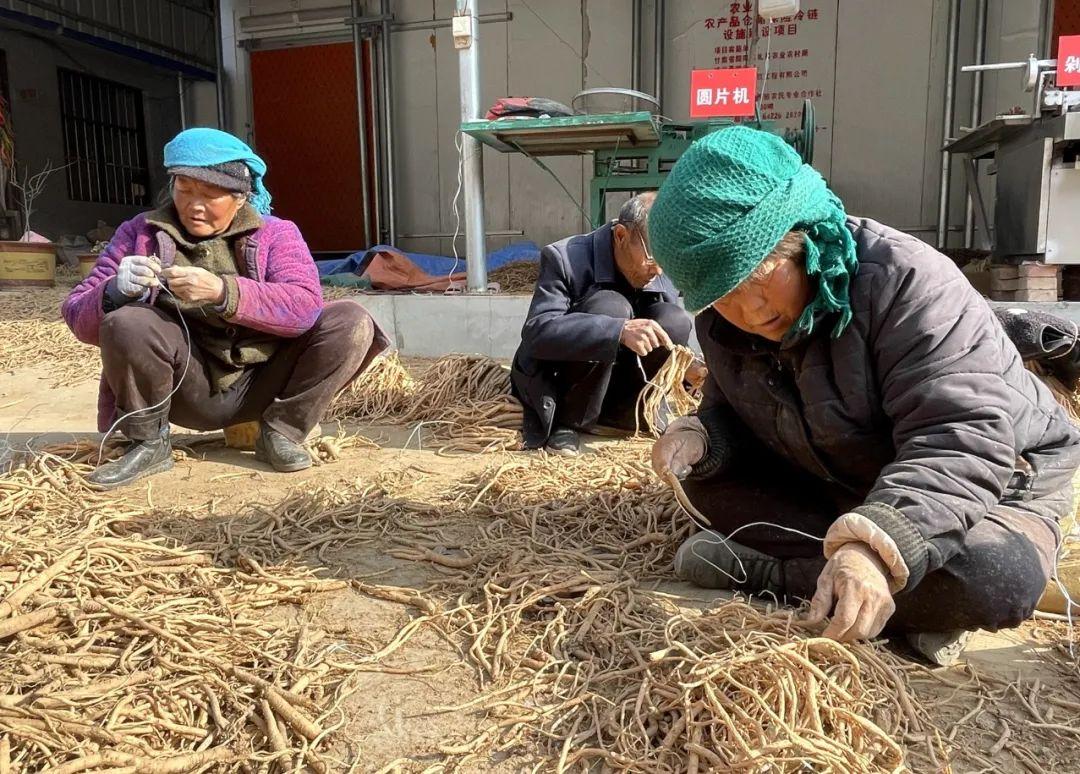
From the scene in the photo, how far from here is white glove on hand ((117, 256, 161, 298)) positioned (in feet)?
8.26

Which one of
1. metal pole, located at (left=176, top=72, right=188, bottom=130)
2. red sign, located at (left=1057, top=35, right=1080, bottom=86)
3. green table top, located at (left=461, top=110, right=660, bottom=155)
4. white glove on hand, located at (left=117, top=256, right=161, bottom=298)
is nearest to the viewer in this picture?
white glove on hand, located at (left=117, top=256, right=161, bottom=298)

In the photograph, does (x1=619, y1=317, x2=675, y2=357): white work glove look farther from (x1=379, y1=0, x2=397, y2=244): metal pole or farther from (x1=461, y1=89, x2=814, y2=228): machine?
(x1=379, y1=0, x2=397, y2=244): metal pole

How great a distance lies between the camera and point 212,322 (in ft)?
9.18

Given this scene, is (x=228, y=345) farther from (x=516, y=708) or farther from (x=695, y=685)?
(x=695, y=685)

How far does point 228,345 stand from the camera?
2.85m

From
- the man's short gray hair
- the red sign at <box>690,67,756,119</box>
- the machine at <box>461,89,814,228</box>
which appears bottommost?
the man's short gray hair

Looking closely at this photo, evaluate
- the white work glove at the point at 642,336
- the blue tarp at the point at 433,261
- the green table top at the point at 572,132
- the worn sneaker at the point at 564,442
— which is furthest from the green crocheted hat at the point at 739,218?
the blue tarp at the point at 433,261

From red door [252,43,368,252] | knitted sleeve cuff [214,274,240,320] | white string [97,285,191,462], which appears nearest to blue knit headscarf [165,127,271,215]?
knitted sleeve cuff [214,274,240,320]

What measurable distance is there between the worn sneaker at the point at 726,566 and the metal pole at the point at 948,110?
6324mm

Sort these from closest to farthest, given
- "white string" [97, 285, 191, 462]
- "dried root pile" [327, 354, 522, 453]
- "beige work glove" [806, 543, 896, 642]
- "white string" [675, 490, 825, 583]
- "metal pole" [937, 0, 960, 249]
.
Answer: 1. "beige work glove" [806, 543, 896, 642]
2. "white string" [675, 490, 825, 583]
3. "white string" [97, 285, 191, 462]
4. "dried root pile" [327, 354, 522, 453]
5. "metal pole" [937, 0, 960, 249]

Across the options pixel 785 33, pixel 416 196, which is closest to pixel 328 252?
pixel 416 196

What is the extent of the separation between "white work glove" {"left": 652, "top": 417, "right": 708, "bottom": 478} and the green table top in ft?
10.2

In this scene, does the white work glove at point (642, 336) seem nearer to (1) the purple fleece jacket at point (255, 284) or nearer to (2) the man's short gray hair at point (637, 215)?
(2) the man's short gray hair at point (637, 215)

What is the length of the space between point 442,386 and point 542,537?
6.09 feet
